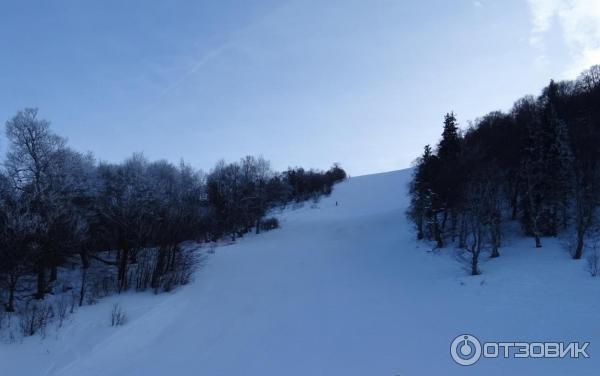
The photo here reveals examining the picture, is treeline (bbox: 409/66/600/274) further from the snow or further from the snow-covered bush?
the snow-covered bush

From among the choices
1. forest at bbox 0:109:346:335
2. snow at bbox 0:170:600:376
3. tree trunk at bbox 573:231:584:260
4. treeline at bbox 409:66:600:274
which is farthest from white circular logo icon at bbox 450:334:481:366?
forest at bbox 0:109:346:335

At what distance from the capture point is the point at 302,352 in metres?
8.37

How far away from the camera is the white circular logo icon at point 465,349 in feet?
24.8

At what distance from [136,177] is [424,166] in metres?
28.1

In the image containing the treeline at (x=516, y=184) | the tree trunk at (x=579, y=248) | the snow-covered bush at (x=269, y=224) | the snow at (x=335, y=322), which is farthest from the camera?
the snow-covered bush at (x=269, y=224)

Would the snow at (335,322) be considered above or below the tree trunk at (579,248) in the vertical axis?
below

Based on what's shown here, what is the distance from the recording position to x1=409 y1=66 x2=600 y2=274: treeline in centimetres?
1633

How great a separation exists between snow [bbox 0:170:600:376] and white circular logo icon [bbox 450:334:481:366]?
0.81 feet

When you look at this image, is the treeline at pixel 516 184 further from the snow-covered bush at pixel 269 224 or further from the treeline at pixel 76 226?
the snow-covered bush at pixel 269 224

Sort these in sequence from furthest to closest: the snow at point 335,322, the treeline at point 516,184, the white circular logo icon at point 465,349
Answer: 1. the treeline at point 516,184
2. the snow at point 335,322
3. the white circular logo icon at point 465,349

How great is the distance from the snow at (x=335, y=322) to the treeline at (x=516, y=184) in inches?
74.5

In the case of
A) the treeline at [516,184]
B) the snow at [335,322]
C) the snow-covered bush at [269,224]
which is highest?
the treeline at [516,184]

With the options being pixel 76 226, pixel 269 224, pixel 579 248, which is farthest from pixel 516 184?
pixel 76 226

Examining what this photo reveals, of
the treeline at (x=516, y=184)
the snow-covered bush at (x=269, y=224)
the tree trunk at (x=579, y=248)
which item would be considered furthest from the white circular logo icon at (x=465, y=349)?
the snow-covered bush at (x=269, y=224)
